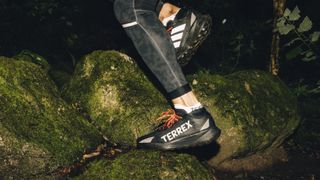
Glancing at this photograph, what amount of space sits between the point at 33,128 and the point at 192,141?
1309mm

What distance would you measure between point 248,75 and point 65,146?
2.44 meters

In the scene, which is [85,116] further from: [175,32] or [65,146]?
[175,32]

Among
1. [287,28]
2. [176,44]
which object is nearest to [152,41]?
[176,44]

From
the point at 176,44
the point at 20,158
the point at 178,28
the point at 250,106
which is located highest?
the point at 178,28

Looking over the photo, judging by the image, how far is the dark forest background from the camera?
258 inches

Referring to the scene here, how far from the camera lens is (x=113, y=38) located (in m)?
7.05

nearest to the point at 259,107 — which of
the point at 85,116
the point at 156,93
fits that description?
the point at 156,93

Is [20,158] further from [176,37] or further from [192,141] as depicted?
[176,37]

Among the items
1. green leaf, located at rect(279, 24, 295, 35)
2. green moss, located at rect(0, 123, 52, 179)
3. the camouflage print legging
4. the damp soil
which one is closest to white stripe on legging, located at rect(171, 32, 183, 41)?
the camouflage print legging

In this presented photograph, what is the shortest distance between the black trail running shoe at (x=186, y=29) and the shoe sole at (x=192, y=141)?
0.67m

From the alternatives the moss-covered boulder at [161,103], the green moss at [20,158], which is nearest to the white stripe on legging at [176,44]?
the moss-covered boulder at [161,103]

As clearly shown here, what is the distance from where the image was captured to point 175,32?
298 centimetres

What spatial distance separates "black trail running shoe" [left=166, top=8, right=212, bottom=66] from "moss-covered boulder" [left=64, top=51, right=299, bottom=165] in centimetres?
73

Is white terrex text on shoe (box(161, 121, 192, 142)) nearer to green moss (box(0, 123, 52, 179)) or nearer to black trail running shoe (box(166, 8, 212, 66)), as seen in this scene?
black trail running shoe (box(166, 8, 212, 66))
